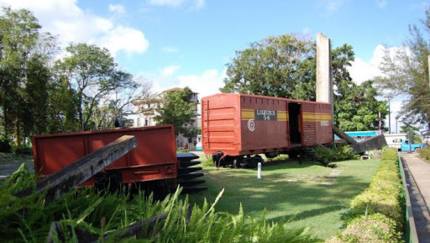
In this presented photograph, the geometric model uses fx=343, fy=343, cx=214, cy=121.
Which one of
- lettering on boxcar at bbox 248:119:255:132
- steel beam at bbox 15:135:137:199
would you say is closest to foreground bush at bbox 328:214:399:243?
steel beam at bbox 15:135:137:199

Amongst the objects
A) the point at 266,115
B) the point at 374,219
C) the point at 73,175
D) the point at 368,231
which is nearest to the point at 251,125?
the point at 266,115

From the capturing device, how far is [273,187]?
9.24 metres

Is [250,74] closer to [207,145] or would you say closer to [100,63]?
[100,63]

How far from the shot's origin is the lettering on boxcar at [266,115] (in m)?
13.9

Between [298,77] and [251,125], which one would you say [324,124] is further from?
[298,77]

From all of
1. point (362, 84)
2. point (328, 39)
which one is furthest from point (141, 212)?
point (362, 84)

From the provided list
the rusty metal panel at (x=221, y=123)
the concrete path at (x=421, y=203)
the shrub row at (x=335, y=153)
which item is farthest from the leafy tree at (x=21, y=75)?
the concrete path at (x=421, y=203)

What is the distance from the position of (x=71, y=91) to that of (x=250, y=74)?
17826 mm

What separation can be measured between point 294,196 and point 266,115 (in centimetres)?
691

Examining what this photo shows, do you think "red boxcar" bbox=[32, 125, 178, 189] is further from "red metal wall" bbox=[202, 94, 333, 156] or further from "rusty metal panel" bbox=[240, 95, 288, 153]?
"rusty metal panel" bbox=[240, 95, 288, 153]

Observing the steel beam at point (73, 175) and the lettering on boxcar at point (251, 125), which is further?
the lettering on boxcar at point (251, 125)

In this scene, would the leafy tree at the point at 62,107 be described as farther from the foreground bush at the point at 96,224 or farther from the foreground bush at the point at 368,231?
the foreground bush at the point at 96,224

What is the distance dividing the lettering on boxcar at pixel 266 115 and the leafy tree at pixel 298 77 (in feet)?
65.4

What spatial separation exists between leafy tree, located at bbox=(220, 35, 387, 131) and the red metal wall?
1933cm
